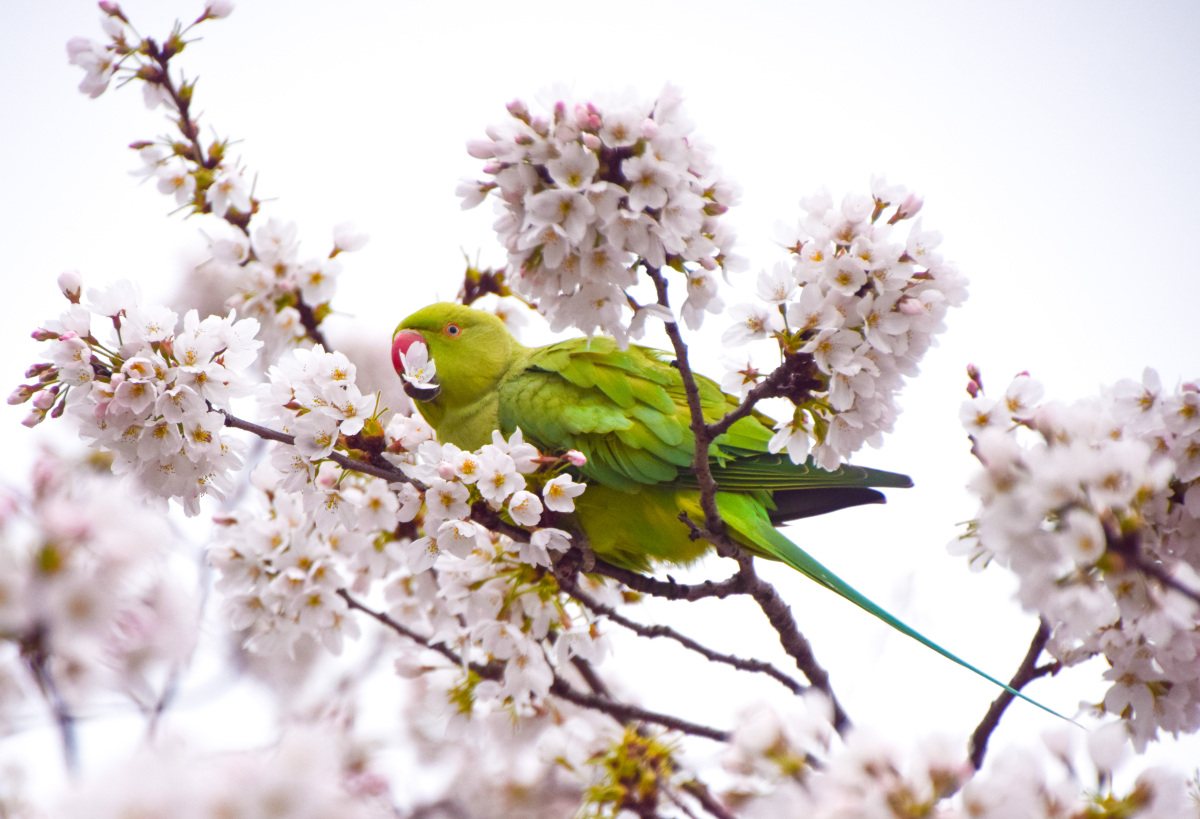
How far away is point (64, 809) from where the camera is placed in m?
0.85

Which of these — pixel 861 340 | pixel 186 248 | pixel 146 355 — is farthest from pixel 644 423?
pixel 186 248

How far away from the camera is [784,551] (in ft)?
6.96

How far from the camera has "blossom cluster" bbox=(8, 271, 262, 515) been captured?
1.44 metres

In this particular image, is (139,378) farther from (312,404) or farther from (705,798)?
(705,798)

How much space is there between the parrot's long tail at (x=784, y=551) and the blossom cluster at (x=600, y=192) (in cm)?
73

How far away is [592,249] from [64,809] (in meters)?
1.04

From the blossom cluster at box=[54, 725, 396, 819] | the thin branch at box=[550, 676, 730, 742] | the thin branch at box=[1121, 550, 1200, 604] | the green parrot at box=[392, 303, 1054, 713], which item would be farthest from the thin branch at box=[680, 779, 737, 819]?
the thin branch at box=[1121, 550, 1200, 604]

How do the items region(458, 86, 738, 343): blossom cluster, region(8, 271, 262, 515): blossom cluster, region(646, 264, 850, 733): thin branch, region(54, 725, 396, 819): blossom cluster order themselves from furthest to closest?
region(646, 264, 850, 733): thin branch < region(8, 271, 262, 515): blossom cluster < region(458, 86, 738, 343): blossom cluster < region(54, 725, 396, 819): blossom cluster

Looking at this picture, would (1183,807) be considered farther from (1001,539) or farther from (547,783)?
(547,783)

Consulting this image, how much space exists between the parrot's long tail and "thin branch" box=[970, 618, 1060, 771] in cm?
9

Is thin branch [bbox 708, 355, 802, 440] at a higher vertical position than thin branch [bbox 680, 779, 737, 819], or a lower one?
higher

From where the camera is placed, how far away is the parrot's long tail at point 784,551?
1.83 meters

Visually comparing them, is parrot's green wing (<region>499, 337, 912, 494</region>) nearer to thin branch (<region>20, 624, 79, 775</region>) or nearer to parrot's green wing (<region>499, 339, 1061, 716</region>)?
parrot's green wing (<region>499, 339, 1061, 716</region>)

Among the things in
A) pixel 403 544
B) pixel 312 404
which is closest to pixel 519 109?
pixel 312 404
